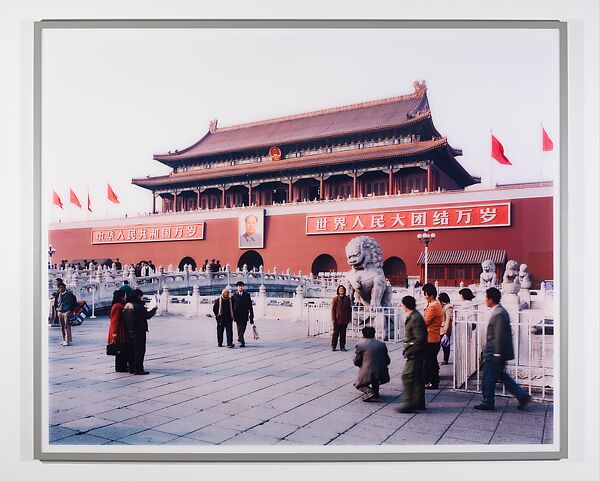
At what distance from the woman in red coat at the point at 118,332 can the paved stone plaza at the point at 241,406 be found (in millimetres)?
84

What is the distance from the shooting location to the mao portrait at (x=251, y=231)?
4777 millimetres

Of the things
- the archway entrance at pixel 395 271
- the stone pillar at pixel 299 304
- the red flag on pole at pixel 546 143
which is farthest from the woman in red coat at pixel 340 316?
the red flag on pole at pixel 546 143

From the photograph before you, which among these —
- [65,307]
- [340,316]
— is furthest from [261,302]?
[65,307]

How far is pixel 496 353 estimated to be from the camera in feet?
10.3

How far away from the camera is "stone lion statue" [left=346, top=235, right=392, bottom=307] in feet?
14.0

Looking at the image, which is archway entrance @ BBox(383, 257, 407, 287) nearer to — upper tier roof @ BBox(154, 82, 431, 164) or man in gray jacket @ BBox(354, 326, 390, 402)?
man in gray jacket @ BBox(354, 326, 390, 402)

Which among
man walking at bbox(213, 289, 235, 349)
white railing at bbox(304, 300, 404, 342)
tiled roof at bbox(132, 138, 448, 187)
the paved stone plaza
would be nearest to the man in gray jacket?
the paved stone plaza

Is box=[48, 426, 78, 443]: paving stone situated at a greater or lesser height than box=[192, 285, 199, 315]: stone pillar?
lesser

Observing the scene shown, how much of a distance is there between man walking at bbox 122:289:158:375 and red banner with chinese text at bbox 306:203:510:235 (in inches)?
75.1

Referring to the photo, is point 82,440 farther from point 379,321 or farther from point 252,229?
point 379,321

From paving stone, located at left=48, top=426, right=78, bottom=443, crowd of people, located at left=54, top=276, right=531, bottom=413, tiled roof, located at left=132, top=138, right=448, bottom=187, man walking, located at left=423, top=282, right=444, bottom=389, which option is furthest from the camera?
tiled roof, located at left=132, top=138, right=448, bottom=187
